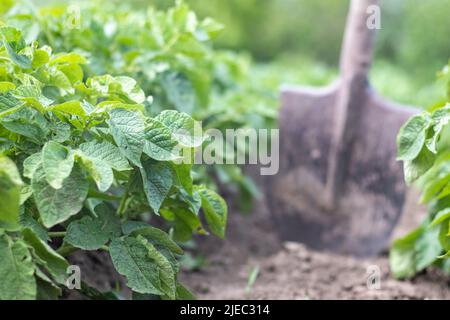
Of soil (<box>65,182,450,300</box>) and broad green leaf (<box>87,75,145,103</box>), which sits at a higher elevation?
broad green leaf (<box>87,75,145,103</box>)

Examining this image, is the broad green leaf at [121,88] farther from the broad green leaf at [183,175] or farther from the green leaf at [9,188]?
the green leaf at [9,188]

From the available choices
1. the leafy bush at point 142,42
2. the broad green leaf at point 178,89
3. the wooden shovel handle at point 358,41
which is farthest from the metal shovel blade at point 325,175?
the broad green leaf at point 178,89

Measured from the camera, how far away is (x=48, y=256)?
1242 mm

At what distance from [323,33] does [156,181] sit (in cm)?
615

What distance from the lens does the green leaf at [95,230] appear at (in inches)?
51.4

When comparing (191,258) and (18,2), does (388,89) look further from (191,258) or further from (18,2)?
(18,2)

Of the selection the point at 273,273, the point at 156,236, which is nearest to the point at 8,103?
the point at 156,236

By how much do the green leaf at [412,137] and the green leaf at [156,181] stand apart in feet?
1.68

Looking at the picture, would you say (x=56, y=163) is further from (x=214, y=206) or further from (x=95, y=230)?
(x=214, y=206)

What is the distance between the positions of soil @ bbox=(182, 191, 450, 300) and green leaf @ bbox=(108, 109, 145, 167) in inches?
28.7

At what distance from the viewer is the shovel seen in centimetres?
247

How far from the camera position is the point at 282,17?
21.5 ft

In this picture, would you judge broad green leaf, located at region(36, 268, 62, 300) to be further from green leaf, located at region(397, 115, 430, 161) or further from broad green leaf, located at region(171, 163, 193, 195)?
green leaf, located at region(397, 115, 430, 161)

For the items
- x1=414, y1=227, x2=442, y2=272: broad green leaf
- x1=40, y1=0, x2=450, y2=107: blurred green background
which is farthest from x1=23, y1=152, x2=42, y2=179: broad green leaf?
x1=40, y1=0, x2=450, y2=107: blurred green background
